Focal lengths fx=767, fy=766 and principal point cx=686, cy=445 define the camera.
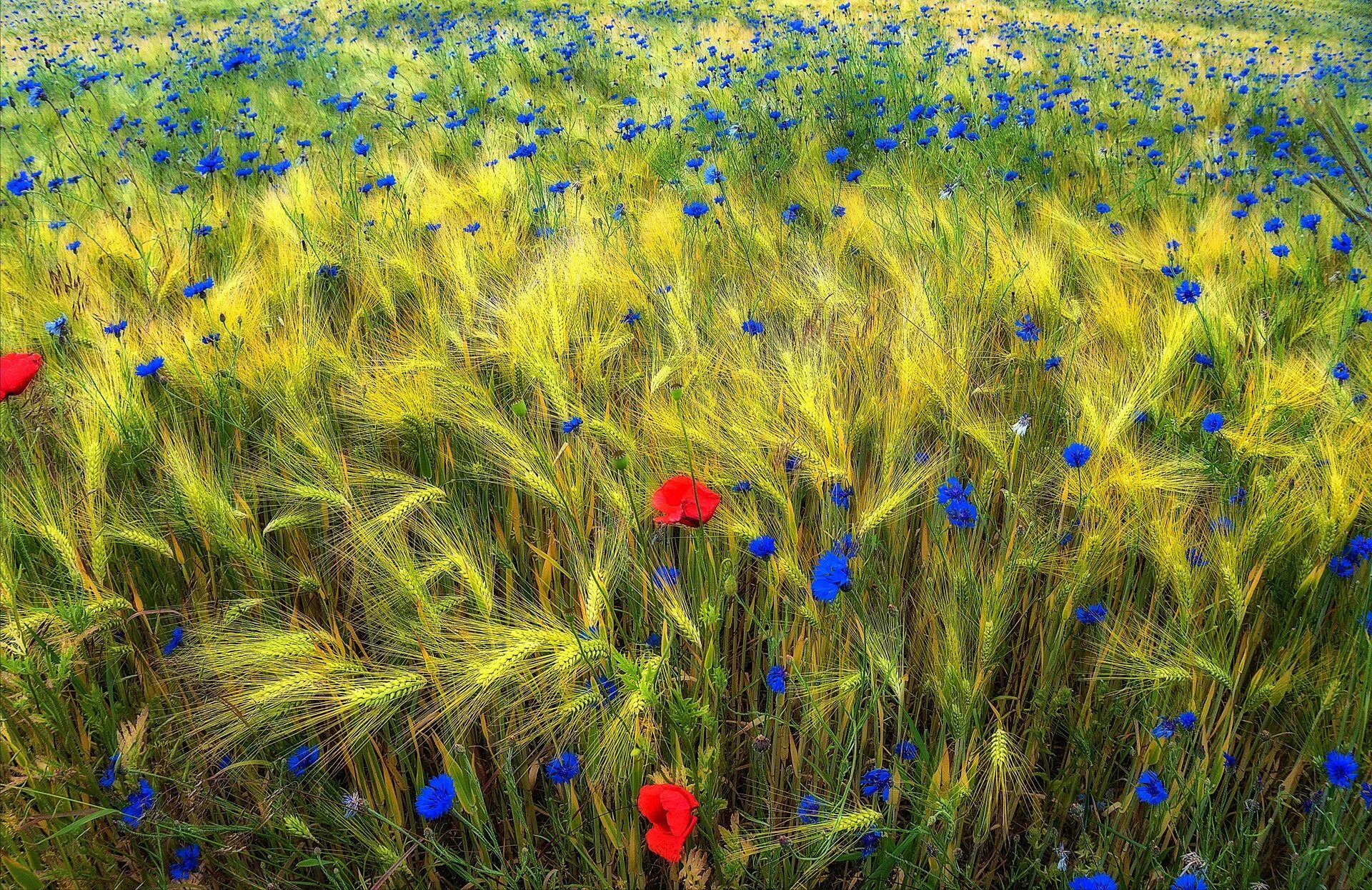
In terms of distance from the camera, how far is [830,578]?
3.20 feet

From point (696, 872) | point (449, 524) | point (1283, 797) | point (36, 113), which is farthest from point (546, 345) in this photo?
point (36, 113)

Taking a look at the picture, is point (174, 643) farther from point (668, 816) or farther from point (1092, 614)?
point (1092, 614)

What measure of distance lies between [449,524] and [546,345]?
0.44 meters

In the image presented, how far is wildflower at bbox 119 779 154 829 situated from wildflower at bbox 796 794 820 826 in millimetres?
820

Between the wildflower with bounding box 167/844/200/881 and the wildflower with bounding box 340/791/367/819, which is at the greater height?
the wildflower with bounding box 340/791/367/819

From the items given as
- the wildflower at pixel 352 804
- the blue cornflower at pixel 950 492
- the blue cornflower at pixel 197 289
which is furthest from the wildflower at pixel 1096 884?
the blue cornflower at pixel 197 289

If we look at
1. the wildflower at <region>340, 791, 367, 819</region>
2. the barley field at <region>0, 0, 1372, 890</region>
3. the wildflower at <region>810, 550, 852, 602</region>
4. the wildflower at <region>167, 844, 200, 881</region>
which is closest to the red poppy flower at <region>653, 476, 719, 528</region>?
the barley field at <region>0, 0, 1372, 890</region>

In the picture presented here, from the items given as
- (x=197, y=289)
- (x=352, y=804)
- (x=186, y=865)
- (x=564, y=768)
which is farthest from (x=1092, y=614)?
(x=197, y=289)

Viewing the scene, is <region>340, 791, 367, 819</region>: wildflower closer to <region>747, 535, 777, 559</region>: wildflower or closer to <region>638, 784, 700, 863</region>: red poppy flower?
<region>638, 784, 700, 863</region>: red poppy flower

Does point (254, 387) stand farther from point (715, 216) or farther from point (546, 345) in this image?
point (715, 216)

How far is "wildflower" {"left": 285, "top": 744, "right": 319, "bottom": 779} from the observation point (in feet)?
3.39

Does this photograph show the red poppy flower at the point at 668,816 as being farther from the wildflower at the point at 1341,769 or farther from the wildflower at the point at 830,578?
the wildflower at the point at 1341,769

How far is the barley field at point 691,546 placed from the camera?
100cm

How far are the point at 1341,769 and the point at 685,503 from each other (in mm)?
839
